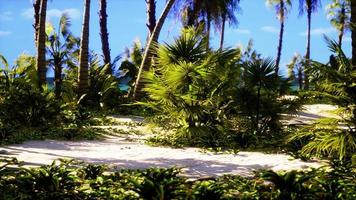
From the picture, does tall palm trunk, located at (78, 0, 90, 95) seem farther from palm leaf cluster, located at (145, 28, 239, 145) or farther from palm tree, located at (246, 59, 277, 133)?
palm tree, located at (246, 59, 277, 133)

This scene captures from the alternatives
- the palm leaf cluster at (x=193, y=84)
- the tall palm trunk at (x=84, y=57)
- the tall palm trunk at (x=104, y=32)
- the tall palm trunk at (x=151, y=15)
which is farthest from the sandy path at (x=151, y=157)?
the tall palm trunk at (x=104, y=32)

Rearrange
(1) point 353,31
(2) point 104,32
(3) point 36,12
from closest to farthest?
1. (1) point 353,31
2. (2) point 104,32
3. (3) point 36,12

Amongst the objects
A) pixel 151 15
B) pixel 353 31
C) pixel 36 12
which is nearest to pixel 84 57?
pixel 151 15

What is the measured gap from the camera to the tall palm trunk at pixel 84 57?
16.5 metres

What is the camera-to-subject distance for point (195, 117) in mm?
9586

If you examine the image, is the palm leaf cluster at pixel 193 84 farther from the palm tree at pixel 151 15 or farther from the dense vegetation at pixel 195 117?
the palm tree at pixel 151 15

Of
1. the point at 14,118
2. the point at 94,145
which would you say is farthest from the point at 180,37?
the point at 14,118

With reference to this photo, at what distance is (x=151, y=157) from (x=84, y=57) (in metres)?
9.30

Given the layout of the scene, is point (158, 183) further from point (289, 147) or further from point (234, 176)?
point (289, 147)

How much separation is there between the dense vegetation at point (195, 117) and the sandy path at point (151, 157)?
43 cm

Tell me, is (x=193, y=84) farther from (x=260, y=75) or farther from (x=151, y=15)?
(x=151, y=15)

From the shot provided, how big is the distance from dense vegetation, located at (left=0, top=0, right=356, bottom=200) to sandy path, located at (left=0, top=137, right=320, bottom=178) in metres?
0.43

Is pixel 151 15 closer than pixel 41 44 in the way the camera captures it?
No

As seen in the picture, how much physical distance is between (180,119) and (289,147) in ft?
8.51
